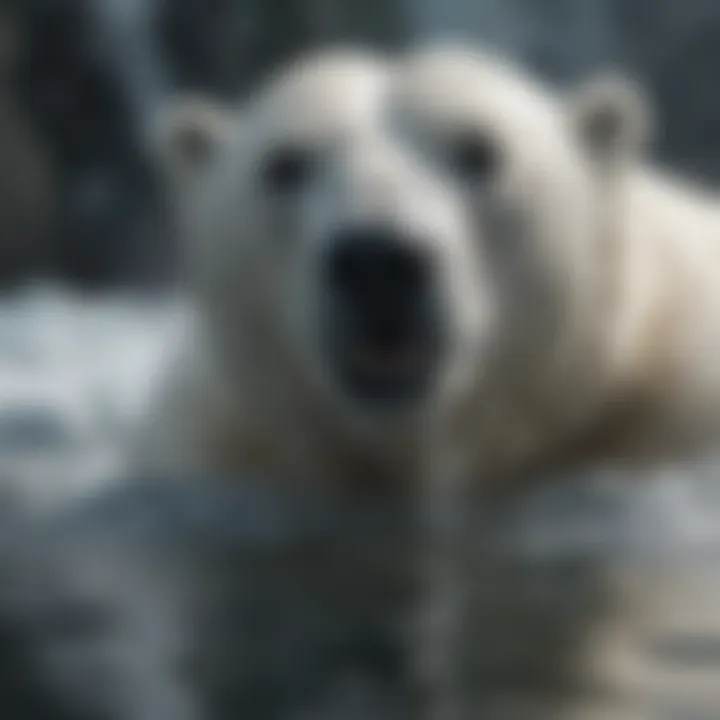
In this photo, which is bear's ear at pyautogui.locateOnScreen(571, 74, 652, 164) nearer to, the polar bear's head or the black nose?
the polar bear's head

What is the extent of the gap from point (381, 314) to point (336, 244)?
0.10 meters

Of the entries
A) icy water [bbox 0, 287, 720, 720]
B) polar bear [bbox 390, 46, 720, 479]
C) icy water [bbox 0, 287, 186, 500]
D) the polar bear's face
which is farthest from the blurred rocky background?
the polar bear's face

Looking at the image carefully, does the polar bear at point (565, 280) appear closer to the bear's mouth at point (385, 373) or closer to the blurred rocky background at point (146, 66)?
the bear's mouth at point (385, 373)

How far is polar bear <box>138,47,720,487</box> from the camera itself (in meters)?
2.72

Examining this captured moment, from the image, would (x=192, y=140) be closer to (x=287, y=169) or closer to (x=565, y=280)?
(x=287, y=169)

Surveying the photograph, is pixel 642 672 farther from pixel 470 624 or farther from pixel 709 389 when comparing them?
pixel 709 389

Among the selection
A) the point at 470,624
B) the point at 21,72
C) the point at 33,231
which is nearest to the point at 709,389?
the point at 470,624

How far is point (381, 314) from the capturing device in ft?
8.74

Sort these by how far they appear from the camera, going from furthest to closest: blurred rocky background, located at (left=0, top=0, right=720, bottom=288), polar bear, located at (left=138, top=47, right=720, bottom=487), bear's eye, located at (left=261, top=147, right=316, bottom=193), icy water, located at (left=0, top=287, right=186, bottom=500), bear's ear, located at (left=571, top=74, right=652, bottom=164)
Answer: blurred rocky background, located at (left=0, top=0, right=720, bottom=288) → icy water, located at (left=0, top=287, right=186, bottom=500) → bear's ear, located at (left=571, top=74, right=652, bottom=164) → bear's eye, located at (left=261, top=147, right=316, bottom=193) → polar bear, located at (left=138, top=47, right=720, bottom=487)

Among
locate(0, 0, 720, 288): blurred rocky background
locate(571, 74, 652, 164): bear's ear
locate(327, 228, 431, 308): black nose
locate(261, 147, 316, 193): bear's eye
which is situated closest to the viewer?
locate(327, 228, 431, 308): black nose

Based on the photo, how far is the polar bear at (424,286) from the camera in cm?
272

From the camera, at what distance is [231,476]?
298 cm

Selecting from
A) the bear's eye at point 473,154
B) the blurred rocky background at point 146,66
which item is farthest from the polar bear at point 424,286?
the blurred rocky background at point 146,66

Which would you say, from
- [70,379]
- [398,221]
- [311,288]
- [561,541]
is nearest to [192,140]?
[311,288]
